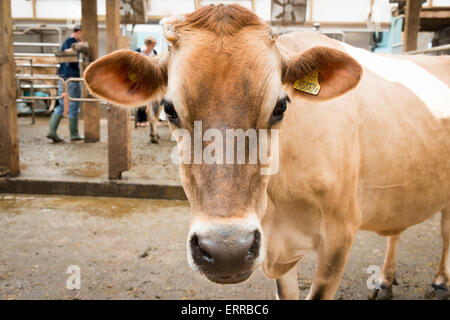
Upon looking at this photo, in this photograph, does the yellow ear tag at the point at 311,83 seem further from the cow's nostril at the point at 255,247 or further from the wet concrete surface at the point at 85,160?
the wet concrete surface at the point at 85,160

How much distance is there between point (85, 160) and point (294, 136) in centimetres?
467

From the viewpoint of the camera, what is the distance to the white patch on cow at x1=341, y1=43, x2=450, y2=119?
2354 mm

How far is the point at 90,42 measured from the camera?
701cm

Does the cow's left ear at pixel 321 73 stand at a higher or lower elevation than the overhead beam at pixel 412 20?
lower

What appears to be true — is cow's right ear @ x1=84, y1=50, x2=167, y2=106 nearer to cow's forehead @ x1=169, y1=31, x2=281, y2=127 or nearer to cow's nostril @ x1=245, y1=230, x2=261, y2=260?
cow's forehead @ x1=169, y1=31, x2=281, y2=127

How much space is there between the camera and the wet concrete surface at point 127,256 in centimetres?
262

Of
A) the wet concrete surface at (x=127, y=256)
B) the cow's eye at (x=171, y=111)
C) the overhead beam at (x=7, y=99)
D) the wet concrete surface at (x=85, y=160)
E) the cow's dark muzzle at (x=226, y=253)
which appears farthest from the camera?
the wet concrete surface at (x=85, y=160)

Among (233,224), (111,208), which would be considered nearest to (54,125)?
(111,208)

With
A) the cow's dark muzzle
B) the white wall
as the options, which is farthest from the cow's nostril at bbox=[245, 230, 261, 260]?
the white wall

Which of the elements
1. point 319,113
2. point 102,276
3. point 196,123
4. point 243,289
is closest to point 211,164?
point 196,123

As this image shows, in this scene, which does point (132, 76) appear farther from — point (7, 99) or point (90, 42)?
point (90, 42)

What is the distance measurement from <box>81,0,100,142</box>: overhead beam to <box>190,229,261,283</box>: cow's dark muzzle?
6.52 m

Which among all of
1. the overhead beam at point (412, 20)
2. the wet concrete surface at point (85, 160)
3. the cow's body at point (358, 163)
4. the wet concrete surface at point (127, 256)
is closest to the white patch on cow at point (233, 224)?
the cow's body at point (358, 163)
